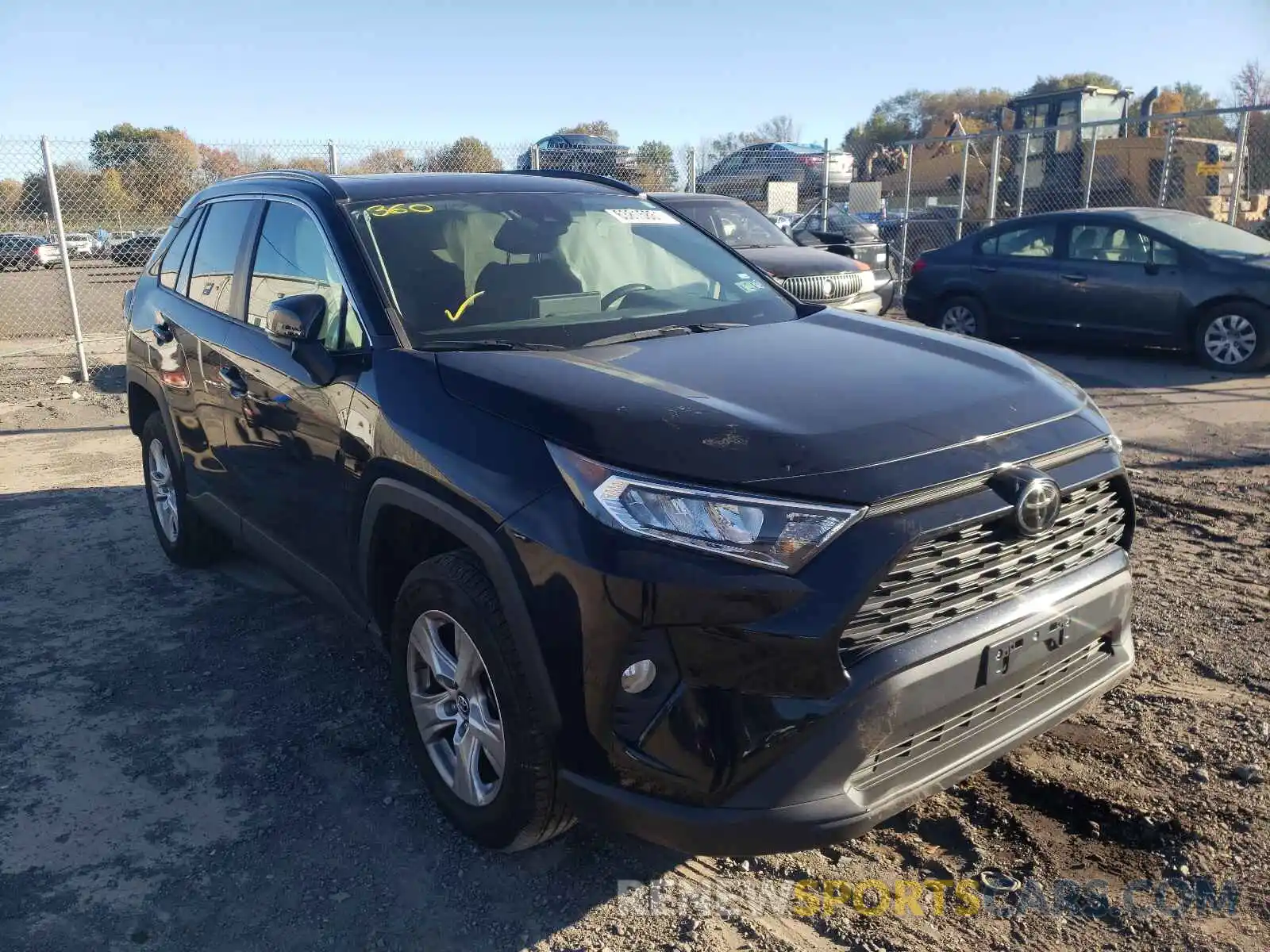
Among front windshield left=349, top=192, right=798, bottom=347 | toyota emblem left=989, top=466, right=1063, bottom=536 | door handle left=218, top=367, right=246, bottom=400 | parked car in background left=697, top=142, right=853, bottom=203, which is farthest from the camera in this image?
parked car in background left=697, top=142, right=853, bottom=203

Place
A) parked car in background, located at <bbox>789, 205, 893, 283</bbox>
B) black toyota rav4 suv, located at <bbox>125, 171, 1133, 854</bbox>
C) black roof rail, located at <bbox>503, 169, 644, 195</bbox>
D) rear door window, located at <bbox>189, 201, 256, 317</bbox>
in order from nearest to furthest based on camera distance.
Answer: black toyota rav4 suv, located at <bbox>125, 171, 1133, 854</bbox> < rear door window, located at <bbox>189, 201, 256, 317</bbox> < black roof rail, located at <bbox>503, 169, 644, 195</bbox> < parked car in background, located at <bbox>789, 205, 893, 283</bbox>

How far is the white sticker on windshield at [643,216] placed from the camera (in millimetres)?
4180

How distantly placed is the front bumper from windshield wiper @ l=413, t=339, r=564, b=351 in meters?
1.32

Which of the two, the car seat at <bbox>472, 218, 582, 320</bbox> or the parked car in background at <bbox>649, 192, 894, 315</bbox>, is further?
the parked car in background at <bbox>649, 192, 894, 315</bbox>

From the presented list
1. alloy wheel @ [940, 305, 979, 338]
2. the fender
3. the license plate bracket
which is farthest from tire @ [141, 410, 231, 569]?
alloy wheel @ [940, 305, 979, 338]

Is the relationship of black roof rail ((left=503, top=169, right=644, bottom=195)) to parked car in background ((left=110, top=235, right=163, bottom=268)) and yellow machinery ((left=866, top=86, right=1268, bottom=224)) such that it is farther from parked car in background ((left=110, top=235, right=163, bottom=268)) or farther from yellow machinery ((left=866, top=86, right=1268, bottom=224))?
parked car in background ((left=110, top=235, right=163, bottom=268))

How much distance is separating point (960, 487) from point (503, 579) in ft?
3.69

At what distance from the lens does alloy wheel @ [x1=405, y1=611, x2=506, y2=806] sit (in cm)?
276

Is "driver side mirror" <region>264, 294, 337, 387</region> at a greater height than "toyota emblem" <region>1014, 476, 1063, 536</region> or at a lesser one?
greater

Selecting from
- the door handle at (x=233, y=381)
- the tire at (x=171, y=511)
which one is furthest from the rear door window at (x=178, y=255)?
the door handle at (x=233, y=381)

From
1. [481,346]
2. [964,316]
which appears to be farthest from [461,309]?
[964,316]

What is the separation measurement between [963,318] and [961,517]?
9851 millimetres

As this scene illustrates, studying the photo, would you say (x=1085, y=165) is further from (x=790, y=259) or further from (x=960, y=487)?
(x=960, y=487)

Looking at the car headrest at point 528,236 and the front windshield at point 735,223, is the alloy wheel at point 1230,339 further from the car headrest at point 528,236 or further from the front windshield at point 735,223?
the car headrest at point 528,236
